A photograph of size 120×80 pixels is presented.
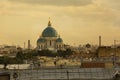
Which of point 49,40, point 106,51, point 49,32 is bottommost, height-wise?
point 106,51

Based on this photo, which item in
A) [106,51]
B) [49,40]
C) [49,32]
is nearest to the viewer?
[106,51]

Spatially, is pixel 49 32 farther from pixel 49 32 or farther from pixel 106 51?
pixel 106 51

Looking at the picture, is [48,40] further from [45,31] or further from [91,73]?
[91,73]

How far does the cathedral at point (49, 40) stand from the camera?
159 meters

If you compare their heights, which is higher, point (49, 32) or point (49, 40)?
point (49, 32)

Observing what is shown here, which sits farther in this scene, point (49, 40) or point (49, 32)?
point (49, 40)

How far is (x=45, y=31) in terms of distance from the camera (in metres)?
160

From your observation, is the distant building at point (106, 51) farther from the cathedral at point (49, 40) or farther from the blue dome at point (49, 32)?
the cathedral at point (49, 40)


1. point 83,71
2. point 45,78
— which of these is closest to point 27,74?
point 45,78

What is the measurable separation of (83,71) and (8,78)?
13.0 feet

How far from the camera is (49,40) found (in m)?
164

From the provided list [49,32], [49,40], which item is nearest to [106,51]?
[49,32]

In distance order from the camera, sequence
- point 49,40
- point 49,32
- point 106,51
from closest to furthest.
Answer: point 106,51
point 49,32
point 49,40

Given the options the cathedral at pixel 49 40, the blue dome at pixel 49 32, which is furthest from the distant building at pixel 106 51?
the cathedral at pixel 49 40
